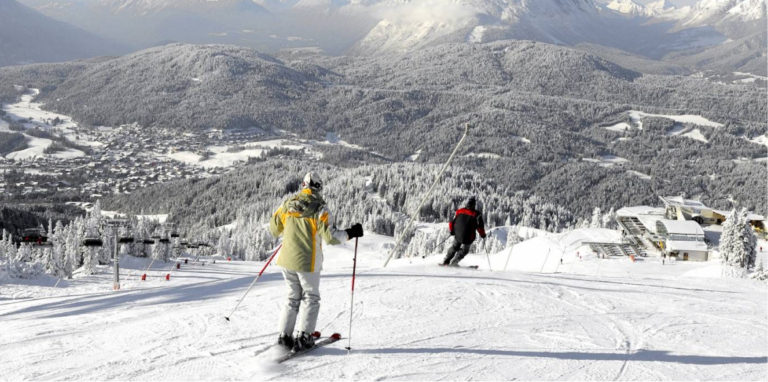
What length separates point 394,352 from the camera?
7.82 metres

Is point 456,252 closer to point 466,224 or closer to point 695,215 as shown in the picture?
point 466,224

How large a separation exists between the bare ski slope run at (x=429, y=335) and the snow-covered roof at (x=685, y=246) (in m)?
48.8

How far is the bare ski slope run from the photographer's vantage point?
7102 millimetres

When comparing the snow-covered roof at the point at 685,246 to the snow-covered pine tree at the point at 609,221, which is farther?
the snow-covered pine tree at the point at 609,221

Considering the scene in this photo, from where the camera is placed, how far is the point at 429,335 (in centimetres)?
877

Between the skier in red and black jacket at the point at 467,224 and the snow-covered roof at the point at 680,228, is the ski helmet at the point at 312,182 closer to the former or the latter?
the skier in red and black jacket at the point at 467,224

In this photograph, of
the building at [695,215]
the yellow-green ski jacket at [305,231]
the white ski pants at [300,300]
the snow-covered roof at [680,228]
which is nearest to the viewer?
the yellow-green ski jacket at [305,231]

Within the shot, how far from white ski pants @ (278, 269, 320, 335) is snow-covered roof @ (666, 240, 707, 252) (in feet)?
193

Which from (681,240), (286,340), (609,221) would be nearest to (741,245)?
(681,240)

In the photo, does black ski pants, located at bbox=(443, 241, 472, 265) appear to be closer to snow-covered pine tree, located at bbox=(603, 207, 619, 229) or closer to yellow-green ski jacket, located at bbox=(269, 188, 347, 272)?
yellow-green ski jacket, located at bbox=(269, 188, 347, 272)

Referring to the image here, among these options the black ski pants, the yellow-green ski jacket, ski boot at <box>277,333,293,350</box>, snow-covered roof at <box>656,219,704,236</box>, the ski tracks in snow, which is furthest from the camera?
snow-covered roof at <box>656,219,704,236</box>

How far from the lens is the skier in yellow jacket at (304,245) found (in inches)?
285

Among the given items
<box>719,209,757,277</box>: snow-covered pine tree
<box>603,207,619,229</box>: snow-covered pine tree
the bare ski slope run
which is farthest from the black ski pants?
<box>603,207,619,229</box>: snow-covered pine tree

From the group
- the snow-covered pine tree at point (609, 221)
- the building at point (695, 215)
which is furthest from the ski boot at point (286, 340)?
the snow-covered pine tree at point (609, 221)
